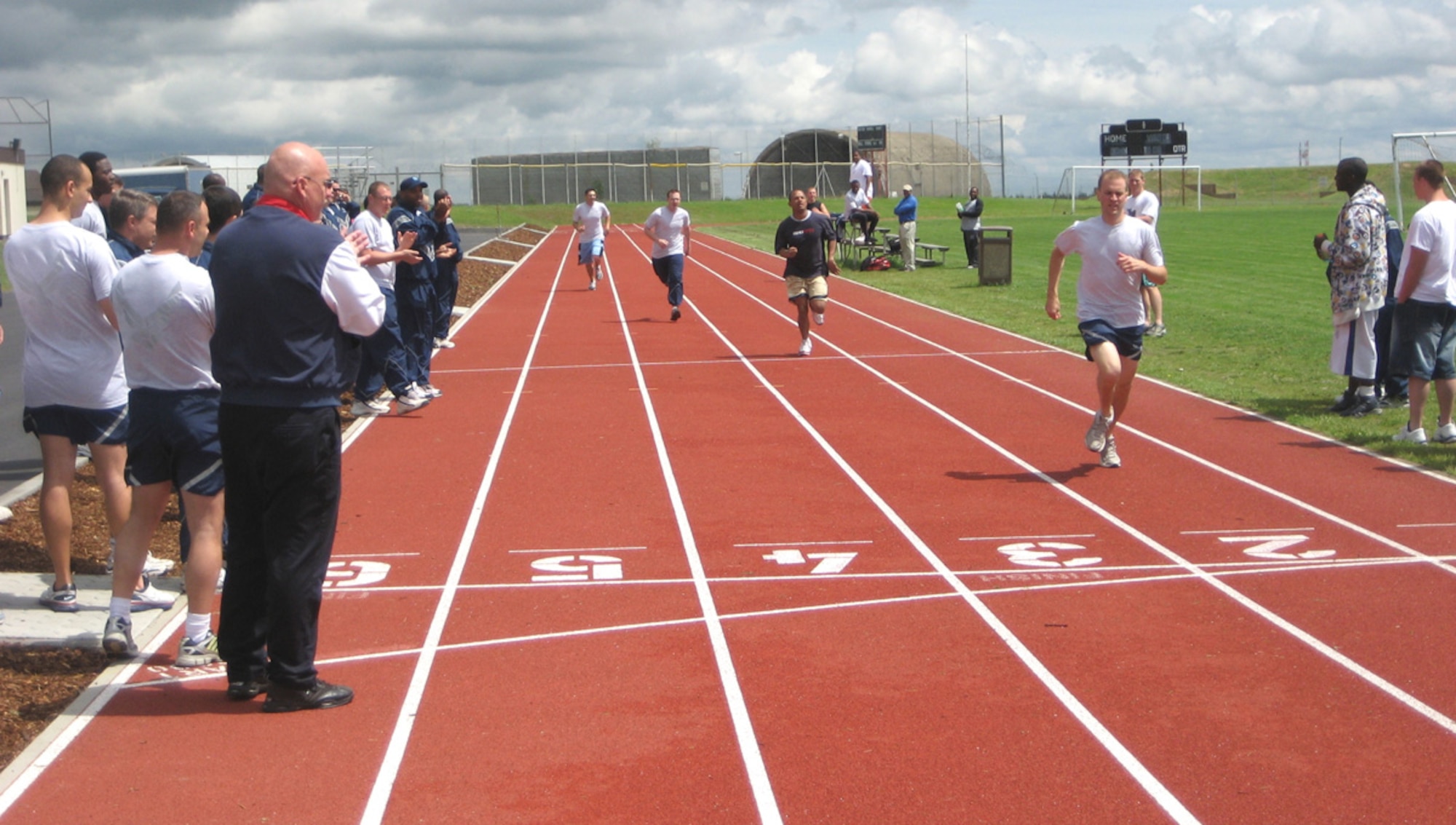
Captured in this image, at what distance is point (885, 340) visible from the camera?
57.5 feet

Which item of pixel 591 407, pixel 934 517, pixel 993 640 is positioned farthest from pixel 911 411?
pixel 993 640

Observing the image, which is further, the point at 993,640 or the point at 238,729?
the point at 993,640

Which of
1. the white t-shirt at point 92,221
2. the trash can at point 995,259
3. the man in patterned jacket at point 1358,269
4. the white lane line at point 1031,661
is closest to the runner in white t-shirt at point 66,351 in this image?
the white t-shirt at point 92,221

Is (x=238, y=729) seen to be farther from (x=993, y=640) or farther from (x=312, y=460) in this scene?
(x=993, y=640)

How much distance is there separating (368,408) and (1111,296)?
662 centimetres

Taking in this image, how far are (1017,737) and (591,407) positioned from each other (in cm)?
826

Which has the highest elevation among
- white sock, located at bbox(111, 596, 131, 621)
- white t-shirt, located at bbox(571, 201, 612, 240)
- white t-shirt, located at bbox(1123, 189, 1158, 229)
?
white t-shirt, located at bbox(571, 201, 612, 240)

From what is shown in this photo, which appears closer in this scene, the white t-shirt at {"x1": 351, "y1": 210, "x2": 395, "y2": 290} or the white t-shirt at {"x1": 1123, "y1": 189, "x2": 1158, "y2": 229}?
the white t-shirt at {"x1": 351, "y1": 210, "x2": 395, "y2": 290}

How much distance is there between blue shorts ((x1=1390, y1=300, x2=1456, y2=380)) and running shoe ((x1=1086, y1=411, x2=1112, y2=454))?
2.39 m

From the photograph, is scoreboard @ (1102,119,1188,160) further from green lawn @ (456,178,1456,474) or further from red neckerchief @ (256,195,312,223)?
red neckerchief @ (256,195,312,223)

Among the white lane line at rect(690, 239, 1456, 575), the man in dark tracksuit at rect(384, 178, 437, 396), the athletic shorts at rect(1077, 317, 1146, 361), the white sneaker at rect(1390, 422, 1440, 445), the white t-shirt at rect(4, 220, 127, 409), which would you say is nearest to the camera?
the white t-shirt at rect(4, 220, 127, 409)

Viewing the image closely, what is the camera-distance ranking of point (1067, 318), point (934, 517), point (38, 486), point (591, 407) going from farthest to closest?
point (1067, 318), point (591, 407), point (38, 486), point (934, 517)

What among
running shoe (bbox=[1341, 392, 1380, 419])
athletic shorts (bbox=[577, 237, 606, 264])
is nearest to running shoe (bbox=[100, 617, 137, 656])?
running shoe (bbox=[1341, 392, 1380, 419])

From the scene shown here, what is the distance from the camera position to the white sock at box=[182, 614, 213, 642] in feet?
18.9
